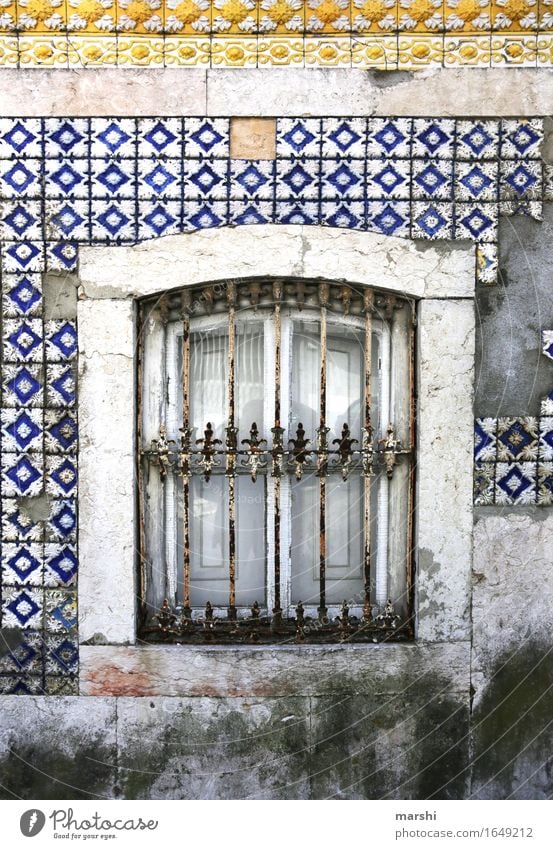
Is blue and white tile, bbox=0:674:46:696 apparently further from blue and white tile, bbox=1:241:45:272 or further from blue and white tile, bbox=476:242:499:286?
blue and white tile, bbox=476:242:499:286

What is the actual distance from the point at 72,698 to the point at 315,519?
52.4 inches

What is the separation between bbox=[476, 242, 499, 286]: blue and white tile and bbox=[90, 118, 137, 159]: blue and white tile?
1537 millimetres

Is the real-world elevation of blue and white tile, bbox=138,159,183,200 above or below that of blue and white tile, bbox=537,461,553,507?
above

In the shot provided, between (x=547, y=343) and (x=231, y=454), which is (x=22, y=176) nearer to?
(x=231, y=454)

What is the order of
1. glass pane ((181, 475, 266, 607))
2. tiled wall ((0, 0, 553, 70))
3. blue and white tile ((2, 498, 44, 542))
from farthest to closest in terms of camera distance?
1. glass pane ((181, 475, 266, 607))
2. blue and white tile ((2, 498, 44, 542))
3. tiled wall ((0, 0, 553, 70))

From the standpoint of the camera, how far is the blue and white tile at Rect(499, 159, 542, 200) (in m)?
3.22

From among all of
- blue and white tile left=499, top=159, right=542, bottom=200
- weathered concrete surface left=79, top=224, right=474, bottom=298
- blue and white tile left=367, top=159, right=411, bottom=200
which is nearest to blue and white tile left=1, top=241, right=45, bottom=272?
weathered concrete surface left=79, top=224, right=474, bottom=298

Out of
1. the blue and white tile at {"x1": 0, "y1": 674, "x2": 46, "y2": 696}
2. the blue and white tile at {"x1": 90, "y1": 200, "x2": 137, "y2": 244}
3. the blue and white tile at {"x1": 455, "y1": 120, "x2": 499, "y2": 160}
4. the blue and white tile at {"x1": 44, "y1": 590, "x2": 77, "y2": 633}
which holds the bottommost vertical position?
the blue and white tile at {"x1": 0, "y1": 674, "x2": 46, "y2": 696}

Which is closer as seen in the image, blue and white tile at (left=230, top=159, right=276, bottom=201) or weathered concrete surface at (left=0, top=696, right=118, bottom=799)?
blue and white tile at (left=230, top=159, right=276, bottom=201)

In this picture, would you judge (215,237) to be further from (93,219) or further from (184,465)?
(184,465)

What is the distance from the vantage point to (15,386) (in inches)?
128

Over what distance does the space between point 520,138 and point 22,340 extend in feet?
7.54

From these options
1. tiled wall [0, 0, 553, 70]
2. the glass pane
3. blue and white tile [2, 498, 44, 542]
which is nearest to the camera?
tiled wall [0, 0, 553, 70]

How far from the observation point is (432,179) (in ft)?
10.6
